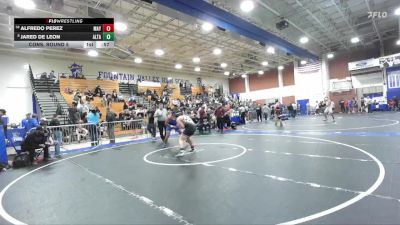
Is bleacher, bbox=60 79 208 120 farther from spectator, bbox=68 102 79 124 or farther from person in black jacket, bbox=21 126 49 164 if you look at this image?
person in black jacket, bbox=21 126 49 164

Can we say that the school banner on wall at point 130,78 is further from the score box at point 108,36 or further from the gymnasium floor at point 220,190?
the gymnasium floor at point 220,190

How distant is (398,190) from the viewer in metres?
3.79

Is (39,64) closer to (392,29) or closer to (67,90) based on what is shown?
(67,90)

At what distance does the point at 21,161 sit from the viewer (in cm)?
786

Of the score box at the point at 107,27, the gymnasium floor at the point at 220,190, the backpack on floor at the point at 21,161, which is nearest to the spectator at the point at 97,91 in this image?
the backpack on floor at the point at 21,161

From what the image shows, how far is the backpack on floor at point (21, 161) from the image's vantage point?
7.81 metres

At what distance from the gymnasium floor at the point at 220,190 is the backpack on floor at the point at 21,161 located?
1.94 feet

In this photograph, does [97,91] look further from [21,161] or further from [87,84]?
[21,161]

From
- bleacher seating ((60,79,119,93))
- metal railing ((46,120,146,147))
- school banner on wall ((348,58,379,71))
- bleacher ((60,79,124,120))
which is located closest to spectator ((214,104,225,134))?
metal railing ((46,120,146,147))

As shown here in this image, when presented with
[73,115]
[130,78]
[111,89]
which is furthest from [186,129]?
[130,78]

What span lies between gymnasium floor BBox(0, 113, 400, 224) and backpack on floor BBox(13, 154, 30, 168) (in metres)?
0.59

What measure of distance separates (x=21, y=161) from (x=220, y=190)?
6.89 m

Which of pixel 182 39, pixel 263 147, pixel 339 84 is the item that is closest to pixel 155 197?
pixel 263 147

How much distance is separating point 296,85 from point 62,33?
28767mm
